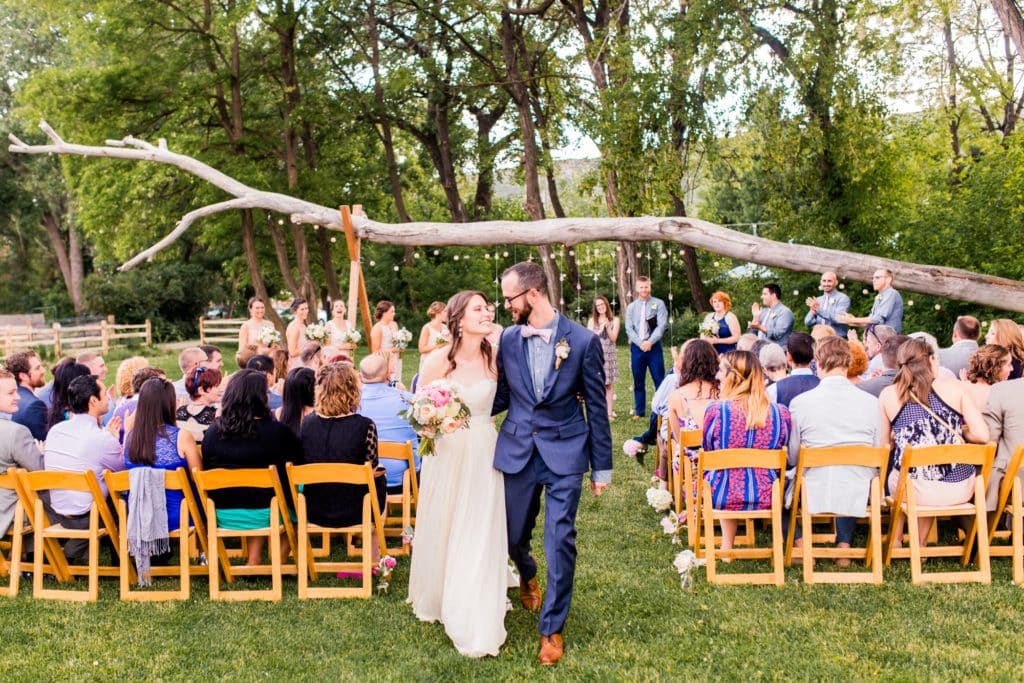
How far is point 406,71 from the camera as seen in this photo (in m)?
22.4

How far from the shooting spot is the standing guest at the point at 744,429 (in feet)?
17.5

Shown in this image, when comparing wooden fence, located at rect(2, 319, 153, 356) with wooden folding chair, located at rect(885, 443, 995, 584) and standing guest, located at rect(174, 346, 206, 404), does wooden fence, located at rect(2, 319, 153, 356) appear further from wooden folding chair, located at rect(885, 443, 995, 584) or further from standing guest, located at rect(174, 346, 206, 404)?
wooden folding chair, located at rect(885, 443, 995, 584)

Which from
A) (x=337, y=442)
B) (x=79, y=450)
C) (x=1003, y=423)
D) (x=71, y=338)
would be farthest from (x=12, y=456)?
(x=71, y=338)

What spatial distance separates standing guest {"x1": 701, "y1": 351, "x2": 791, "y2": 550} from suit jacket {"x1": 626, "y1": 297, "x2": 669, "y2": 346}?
198 inches

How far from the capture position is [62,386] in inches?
248

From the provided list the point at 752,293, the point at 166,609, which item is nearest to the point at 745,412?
the point at 166,609

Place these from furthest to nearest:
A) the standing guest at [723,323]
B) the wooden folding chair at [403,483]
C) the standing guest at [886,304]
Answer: the standing guest at [723,323]
the standing guest at [886,304]
the wooden folding chair at [403,483]

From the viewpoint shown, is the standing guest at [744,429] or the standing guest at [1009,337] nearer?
the standing guest at [744,429]

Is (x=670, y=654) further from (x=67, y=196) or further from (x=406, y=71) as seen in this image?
(x=67, y=196)

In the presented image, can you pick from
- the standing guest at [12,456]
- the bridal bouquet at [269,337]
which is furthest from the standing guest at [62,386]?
the bridal bouquet at [269,337]

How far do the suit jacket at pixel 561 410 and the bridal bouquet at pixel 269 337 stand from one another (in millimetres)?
6384

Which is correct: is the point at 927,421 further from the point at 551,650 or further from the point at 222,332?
the point at 222,332

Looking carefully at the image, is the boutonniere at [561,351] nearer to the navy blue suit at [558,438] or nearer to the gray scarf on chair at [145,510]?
the navy blue suit at [558,438]

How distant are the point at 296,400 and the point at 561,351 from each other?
2497 mm
